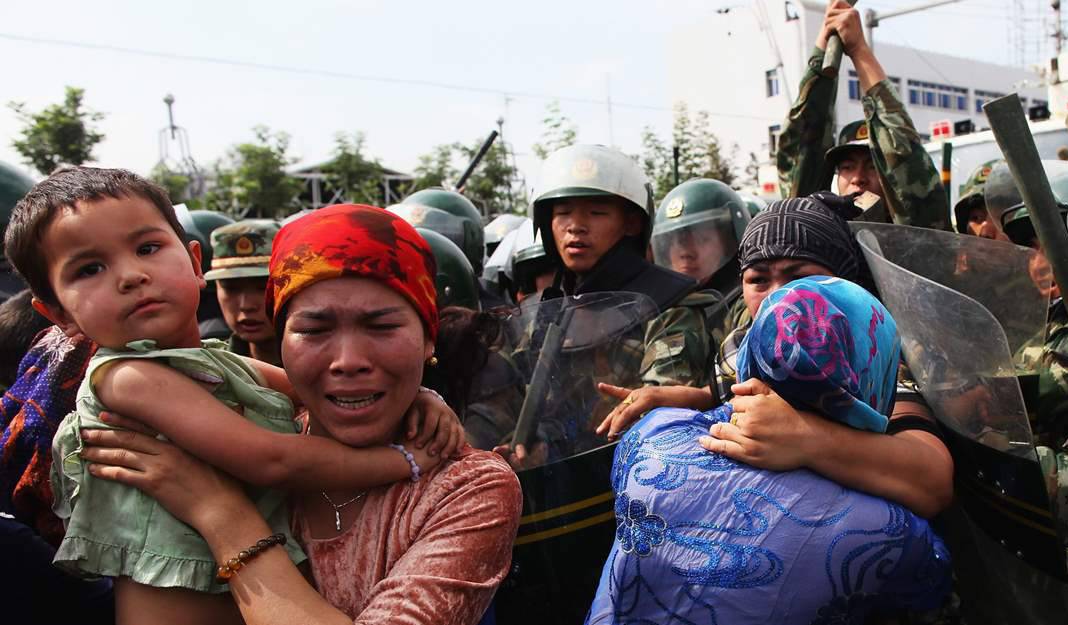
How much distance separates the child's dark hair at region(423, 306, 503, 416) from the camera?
249cm

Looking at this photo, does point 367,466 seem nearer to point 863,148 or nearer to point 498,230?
point 863,148

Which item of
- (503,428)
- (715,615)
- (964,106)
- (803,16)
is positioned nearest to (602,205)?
(503,428)

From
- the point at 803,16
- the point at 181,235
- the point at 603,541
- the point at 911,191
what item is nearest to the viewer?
the point at 181,235

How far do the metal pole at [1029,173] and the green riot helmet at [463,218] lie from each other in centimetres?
458

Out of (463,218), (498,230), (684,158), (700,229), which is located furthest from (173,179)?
(700,229)

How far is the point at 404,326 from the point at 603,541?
37.1 inches

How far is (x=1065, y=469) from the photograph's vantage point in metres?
2.09

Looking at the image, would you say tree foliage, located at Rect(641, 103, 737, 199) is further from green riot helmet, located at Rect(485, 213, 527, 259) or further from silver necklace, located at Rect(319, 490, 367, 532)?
silver necklace, located at Rect(319, 490, 367, 532)

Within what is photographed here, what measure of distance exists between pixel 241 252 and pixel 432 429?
102 inches

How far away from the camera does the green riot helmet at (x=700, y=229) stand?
512 cm

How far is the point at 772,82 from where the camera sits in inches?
1635

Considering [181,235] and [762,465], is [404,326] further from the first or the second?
[762,465]

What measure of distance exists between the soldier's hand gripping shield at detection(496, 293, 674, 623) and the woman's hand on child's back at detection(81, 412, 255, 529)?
2.81 ft

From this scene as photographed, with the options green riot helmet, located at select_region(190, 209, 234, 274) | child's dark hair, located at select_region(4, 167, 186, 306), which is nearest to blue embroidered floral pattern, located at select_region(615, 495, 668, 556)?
child's dark hair, located at select_region(4, 167, 186, 306)
